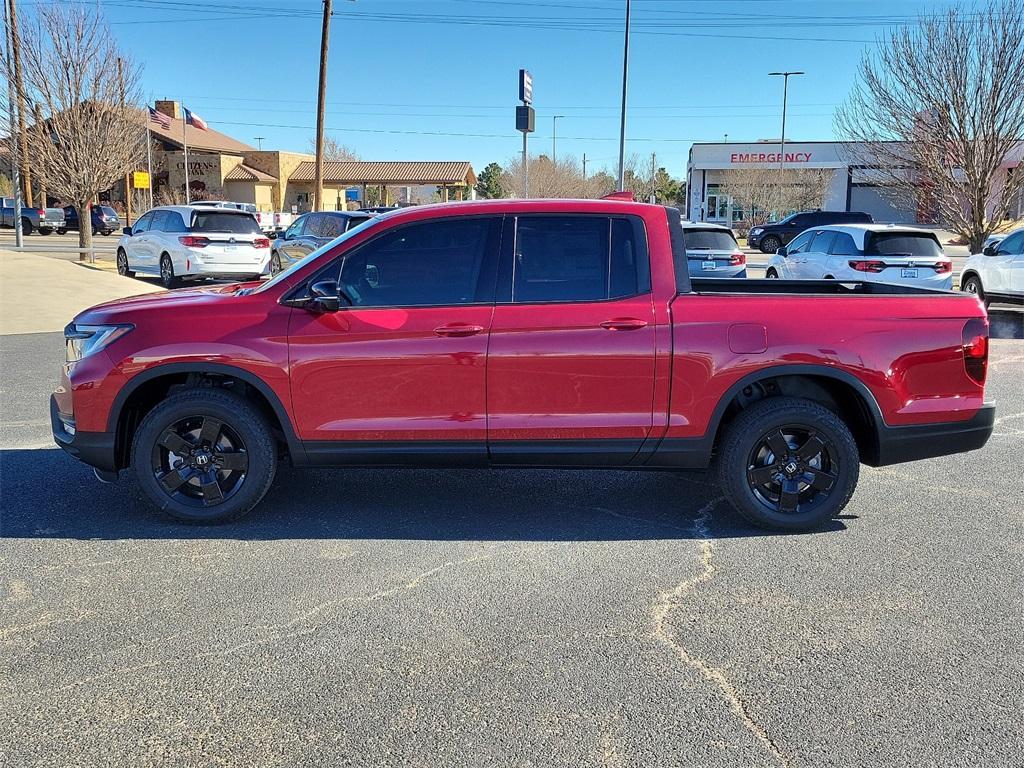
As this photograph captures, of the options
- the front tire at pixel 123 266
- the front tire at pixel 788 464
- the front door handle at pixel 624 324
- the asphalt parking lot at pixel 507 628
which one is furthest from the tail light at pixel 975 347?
the front tire at pixel 123 266

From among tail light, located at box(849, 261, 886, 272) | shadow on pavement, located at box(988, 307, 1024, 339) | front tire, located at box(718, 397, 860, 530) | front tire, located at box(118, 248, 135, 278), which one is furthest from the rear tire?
front tire, located at box(118, 248, 135, 278)

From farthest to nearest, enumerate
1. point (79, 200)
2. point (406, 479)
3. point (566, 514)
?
point (79, 200) < point (406, 479) < point (566, 514)

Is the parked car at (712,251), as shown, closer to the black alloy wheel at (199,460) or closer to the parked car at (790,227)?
the black alloy wheel at (199,460)

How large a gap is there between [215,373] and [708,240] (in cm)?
1235

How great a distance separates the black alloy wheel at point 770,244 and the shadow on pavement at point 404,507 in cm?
3168

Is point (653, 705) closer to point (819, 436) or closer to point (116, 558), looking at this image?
point (819, 436)

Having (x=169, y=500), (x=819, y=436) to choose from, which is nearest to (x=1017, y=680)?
(x=819, y=436)

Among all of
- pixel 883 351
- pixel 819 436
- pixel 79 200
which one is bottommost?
pixel 819 436

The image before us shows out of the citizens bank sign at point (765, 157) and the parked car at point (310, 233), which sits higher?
the citizens bank sign at point (765, 157)

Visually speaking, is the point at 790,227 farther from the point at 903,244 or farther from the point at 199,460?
the point at 199,460

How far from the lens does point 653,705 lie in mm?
3270

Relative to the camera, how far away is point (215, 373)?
16.5ft

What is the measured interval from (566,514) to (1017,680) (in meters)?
2.53

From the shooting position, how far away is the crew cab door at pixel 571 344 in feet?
16.0
